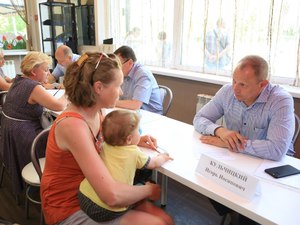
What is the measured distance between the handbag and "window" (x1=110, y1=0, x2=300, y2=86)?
163cm

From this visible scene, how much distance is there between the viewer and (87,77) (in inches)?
43.0

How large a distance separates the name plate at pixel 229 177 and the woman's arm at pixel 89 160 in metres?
0.35

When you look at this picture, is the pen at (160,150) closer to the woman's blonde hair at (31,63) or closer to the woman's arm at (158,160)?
the woman's arm at (158,160)

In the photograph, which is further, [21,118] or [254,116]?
[21,118]

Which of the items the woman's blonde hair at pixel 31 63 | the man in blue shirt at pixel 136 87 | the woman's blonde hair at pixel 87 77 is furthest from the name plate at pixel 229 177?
the woman's blonde hair at pixel 31 63

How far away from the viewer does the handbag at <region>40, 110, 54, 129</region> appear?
6.75 ft

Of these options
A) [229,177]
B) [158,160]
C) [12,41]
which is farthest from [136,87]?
[12,41]

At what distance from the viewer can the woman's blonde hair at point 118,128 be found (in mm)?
1065

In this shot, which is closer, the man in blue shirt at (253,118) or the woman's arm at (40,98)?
the man in blue shirt at (253,118)

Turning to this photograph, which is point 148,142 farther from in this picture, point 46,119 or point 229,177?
point 46,119

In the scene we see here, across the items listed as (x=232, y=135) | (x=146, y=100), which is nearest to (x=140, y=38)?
(x=146, y=100)

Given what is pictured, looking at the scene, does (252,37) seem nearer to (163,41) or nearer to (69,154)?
(163,41)

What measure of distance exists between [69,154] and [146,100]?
125 cm

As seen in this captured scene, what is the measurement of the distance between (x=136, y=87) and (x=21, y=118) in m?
0.93
